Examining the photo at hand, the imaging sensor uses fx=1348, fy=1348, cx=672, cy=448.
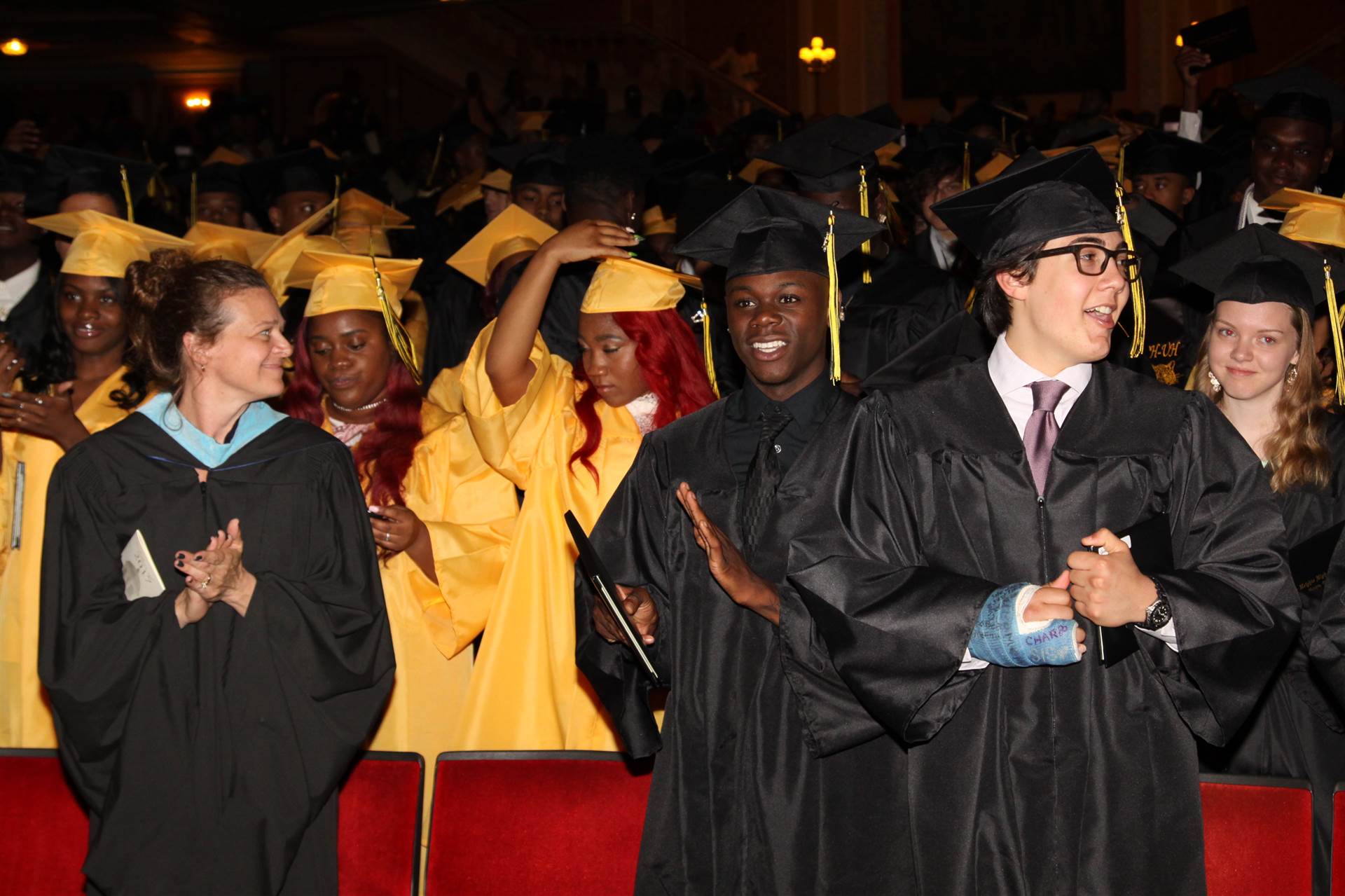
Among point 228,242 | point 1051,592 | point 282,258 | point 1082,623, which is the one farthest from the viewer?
point 228,242

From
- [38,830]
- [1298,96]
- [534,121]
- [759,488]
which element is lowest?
[38,830]

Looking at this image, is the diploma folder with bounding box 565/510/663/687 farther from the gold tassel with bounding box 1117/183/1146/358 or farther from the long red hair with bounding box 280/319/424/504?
the long red hair with bounding box 280/319/424/504

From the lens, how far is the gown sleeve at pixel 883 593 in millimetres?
2713

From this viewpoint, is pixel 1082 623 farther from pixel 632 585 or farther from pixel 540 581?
pixel 540 581

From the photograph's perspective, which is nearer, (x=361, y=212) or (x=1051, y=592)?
(x=1051, y=592)

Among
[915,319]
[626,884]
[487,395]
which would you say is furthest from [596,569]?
[915,319]

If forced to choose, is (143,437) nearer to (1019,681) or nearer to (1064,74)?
(1019,681)

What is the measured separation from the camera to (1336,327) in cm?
426

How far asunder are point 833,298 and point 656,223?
3.92m

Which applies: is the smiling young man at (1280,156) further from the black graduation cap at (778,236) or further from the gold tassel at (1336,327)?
the black graduation cap at (778,236)

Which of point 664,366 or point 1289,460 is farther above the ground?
point 664,366

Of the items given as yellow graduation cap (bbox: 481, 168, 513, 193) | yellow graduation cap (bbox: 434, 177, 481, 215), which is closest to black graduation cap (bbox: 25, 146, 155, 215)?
yellow graduation cap (bbox: 481, 168, 513, 193)

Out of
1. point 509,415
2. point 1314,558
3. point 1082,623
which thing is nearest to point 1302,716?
point 1314,558

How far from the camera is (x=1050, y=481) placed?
275 centimetres
